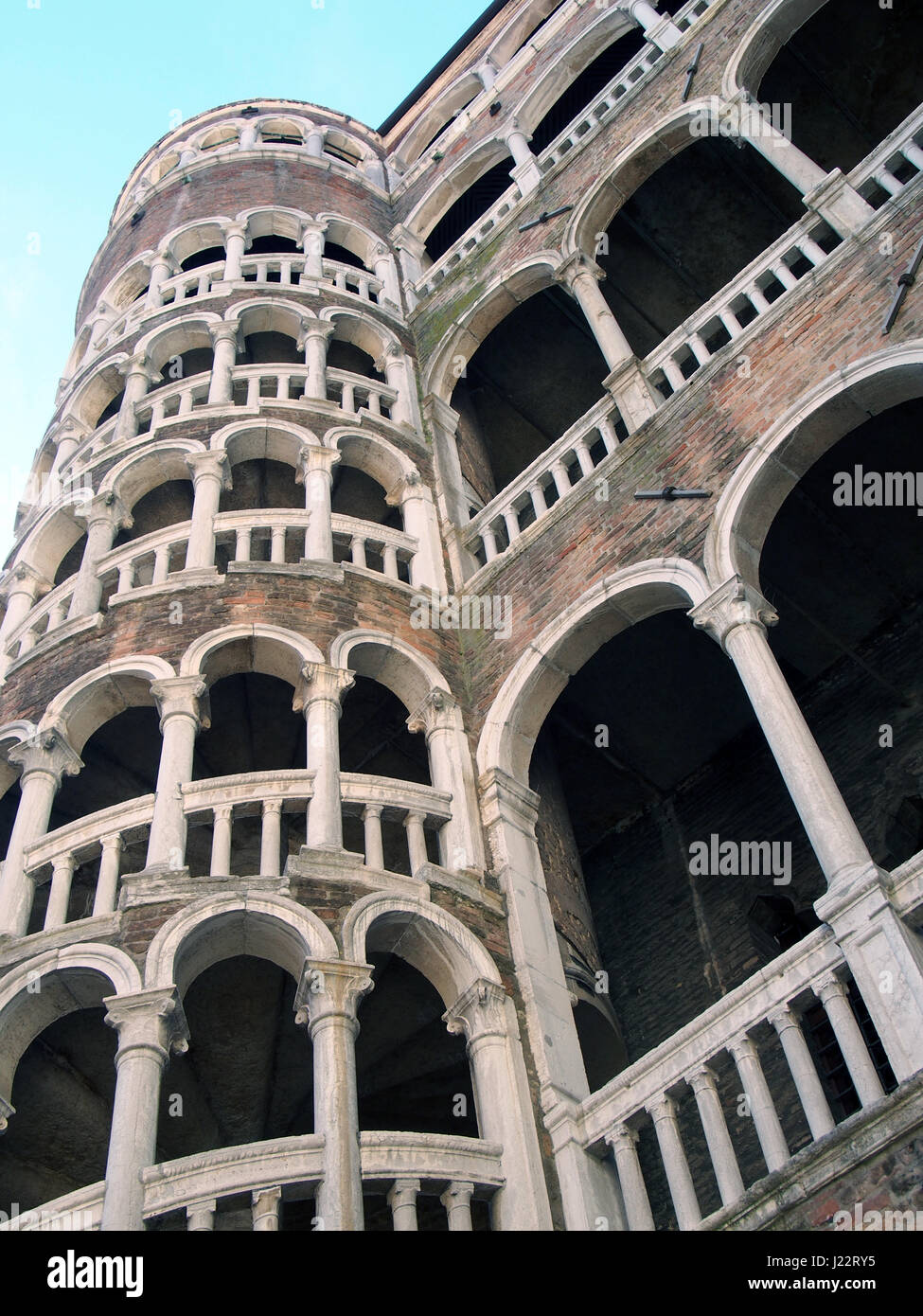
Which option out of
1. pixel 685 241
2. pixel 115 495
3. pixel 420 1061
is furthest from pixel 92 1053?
pixel 685 241

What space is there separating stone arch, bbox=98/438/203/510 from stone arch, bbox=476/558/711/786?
193 inches

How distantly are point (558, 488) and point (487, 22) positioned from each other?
1513 cm

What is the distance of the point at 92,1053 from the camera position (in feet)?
35.3

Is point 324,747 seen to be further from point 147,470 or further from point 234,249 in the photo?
point 234,249

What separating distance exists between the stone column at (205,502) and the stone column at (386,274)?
Result: 594 centimetres

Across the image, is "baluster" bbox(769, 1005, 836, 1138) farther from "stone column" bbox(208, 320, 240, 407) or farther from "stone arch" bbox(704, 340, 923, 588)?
"stone column" bbox(208, 320, 240, 407)

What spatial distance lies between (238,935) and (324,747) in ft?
6.37

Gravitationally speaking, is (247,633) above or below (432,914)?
above

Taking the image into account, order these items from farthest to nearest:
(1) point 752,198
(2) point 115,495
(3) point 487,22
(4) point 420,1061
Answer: (3) point 487,22 < (1) point 752,198 < (2) point 115,495 < (4) point 420,1061

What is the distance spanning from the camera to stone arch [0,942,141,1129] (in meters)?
9.30

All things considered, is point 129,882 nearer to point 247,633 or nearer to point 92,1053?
point 92,1053

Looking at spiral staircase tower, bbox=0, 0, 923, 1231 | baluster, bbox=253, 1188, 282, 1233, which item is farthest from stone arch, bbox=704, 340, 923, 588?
baluster, bbox=253, 1188, 282, 1233

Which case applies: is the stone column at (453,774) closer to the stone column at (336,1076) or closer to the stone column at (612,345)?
the stone column at (336,1076)

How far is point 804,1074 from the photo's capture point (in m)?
7.71
